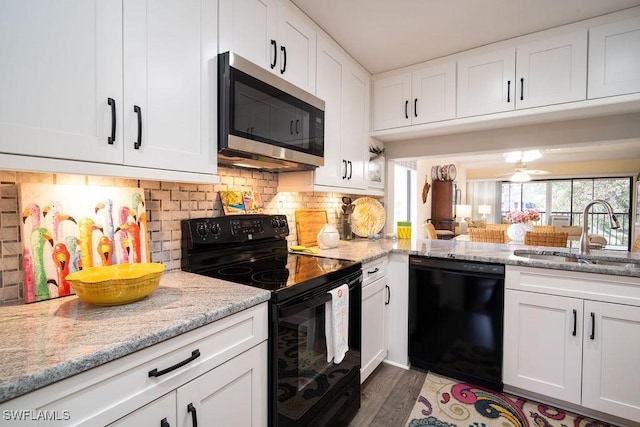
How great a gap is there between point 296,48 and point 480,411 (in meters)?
2.46

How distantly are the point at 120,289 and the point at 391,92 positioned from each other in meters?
2.51

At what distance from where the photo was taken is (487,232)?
3893 mm

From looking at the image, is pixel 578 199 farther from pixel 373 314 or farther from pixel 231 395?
pixel 231 395

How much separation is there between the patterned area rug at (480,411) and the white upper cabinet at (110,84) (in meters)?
1.86

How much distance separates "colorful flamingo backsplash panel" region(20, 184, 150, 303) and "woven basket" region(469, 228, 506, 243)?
388cm

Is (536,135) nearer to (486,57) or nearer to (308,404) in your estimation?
(486,57)

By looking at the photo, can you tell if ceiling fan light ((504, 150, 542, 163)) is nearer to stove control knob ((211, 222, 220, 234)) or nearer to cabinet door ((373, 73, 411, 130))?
cabinet door ((373, 73, 411, 130))

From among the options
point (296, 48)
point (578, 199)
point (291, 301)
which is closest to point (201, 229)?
point (291, 301)

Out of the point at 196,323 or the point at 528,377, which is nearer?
the point at 196,323

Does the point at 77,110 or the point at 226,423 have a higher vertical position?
the point at 77,110

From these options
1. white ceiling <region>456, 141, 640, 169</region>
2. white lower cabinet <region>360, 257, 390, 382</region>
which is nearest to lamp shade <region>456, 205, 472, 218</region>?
white ceiling <region>456, 141, 640, 169</region>

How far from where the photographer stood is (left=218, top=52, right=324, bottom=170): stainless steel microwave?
1357 millimetres

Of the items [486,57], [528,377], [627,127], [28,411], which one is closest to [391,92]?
[486,57]

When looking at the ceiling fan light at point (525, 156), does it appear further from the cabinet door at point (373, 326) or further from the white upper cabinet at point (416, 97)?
the cabinet door at point (373, 326)
